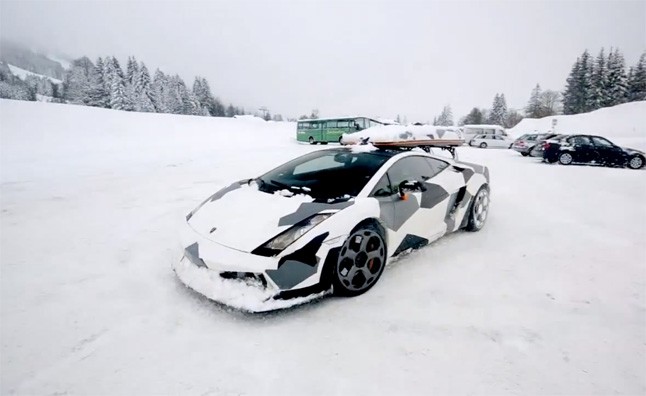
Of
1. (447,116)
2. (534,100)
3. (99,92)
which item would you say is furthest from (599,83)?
(99,92)

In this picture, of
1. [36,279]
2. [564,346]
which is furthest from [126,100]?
[564,346]

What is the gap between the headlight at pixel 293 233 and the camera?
2256 millimetres

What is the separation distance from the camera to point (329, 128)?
25.4m

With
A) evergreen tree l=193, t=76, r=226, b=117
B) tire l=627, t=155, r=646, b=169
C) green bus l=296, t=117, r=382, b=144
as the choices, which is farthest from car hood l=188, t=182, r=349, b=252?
evergreen tree l=193, t=76, r=226, b=117

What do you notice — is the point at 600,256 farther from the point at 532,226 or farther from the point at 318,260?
the point at 318,260

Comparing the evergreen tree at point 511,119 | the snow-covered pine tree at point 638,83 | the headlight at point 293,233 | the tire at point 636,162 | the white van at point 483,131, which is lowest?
the headlight at point 293,233

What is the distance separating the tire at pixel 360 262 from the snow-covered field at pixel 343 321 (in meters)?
0.11

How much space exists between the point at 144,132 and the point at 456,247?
23.6m

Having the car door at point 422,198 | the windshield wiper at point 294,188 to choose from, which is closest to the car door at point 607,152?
the car door at point 422,198

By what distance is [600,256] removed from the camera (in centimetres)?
362

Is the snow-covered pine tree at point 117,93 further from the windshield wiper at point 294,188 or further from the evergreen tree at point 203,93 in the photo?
the windshield wiper at point 294,188

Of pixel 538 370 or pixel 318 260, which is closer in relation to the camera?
pixel 538 370

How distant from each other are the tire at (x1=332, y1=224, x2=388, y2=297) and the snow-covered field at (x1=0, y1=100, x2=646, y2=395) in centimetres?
11

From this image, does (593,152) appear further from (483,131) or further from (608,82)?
(608,82)
